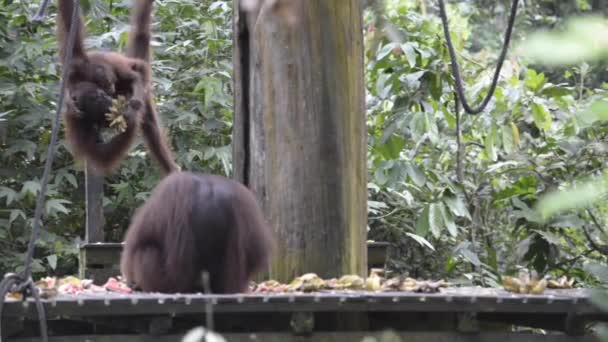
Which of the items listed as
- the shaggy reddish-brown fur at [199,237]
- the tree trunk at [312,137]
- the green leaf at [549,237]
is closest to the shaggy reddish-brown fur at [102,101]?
the tree trunk at [312,137]

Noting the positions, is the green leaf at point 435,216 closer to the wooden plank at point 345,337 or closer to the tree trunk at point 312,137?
the tree trunk at point 312,137

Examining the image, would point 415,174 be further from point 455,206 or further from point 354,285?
point 354,285

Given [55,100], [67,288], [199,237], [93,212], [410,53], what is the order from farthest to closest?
[55,100] < [410,53] < [93,212] < [199,237] < [67,288]

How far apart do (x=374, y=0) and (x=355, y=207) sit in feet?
8.50

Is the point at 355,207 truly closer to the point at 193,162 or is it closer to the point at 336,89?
the point at 336,89

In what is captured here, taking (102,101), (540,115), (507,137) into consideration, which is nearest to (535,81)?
(540,115)

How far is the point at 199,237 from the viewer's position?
3.34m

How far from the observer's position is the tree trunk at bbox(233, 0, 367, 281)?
3.55 metres

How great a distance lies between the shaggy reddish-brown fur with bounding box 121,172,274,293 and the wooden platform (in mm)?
259

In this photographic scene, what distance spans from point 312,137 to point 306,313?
925mm

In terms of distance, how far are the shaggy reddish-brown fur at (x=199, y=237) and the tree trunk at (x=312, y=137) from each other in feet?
0.67

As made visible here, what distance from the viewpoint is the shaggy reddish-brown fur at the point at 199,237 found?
3.33 meters

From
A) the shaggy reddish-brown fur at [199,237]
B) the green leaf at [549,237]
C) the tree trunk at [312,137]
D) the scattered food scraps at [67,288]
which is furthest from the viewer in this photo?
the green leaf at [549,237]

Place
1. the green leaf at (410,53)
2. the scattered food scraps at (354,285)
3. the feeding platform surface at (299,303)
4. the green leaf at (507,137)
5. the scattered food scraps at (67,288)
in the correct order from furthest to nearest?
the green leaf at (507,137)
the green leaf at (410,53)
the scattered food scraps at (354,285)
the scattered food scraps at (67,288)
the feeding platform surface at (299,303)
